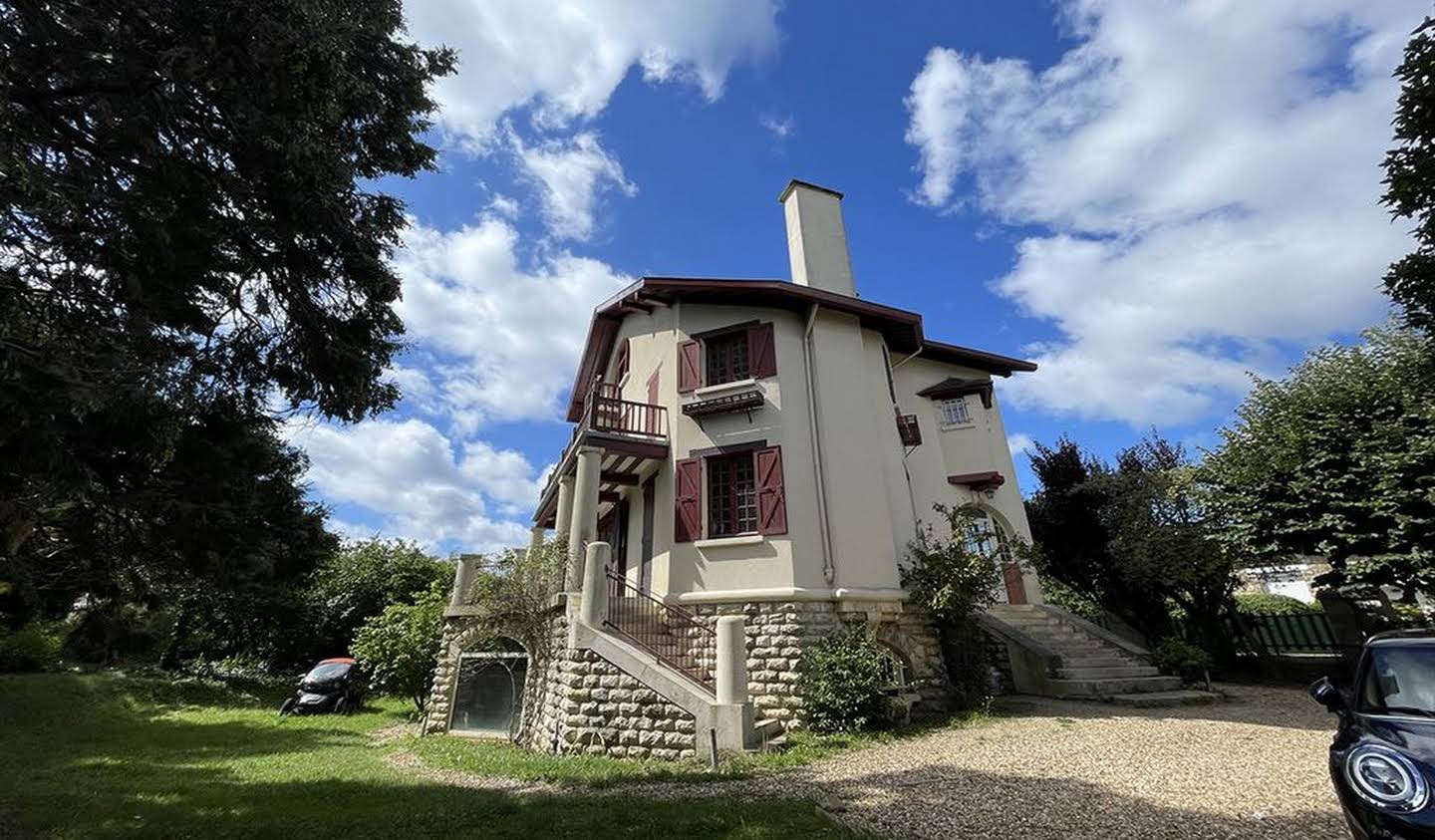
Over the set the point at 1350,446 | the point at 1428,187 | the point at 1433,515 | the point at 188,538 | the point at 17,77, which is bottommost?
the point at 188,538

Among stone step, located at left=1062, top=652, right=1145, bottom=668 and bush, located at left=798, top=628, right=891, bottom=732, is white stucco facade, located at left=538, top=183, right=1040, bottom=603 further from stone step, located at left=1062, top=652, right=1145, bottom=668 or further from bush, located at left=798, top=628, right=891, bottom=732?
stone step, located at left=1062, top=652, right=1145, bottom=668

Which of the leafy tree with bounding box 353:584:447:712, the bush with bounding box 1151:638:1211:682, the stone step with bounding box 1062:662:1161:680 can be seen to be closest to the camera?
the stone step with bounding box 1062:662:1161:680

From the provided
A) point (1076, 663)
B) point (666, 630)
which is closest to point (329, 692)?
point (666, 630)

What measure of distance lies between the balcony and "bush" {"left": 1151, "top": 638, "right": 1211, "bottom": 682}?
11.2 metres

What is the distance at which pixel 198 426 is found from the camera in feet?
21.3

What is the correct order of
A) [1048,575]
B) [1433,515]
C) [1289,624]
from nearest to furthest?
[1433,515] < [1289,624] < [1048,575]

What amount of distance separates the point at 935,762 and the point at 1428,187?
9.90 m

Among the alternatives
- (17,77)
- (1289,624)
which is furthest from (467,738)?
(1289,624)

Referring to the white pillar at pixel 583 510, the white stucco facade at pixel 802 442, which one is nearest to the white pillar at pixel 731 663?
the white stucco facade at pixel 802 442

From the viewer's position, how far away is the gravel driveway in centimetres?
521

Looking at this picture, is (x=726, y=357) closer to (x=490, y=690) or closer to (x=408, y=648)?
(x=490, y=690)

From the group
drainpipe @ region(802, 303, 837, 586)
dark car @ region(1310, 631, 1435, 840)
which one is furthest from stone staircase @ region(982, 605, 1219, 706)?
dark car @ region(1310, 631, 1435, 840)

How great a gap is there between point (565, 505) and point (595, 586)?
3419 mm

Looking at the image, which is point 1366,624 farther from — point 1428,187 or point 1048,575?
point 1428,187
